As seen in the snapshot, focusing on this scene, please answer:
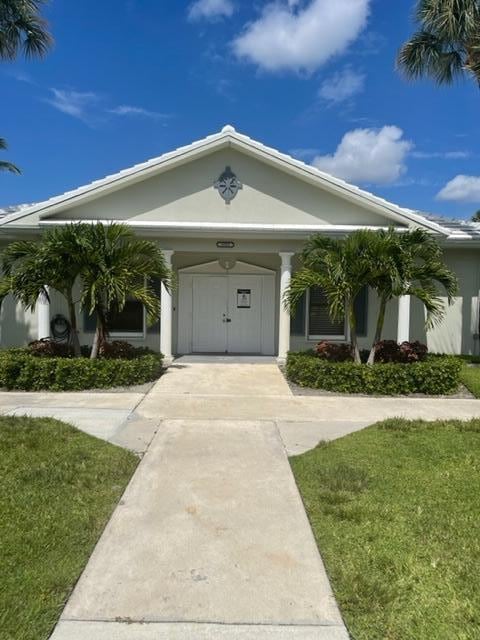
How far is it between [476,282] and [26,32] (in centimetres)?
1563

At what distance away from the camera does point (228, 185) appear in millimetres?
12172

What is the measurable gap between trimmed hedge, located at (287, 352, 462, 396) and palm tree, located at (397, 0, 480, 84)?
29.3 ft

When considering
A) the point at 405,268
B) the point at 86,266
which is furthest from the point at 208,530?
the point at 405,268

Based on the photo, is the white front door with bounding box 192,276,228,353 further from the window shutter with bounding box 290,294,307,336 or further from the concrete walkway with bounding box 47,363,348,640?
the concrete walkway with bounding box 47,363,348,640

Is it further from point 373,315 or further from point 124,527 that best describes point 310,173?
point 124,527

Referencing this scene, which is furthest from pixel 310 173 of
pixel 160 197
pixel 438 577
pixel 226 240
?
pixel 438 577

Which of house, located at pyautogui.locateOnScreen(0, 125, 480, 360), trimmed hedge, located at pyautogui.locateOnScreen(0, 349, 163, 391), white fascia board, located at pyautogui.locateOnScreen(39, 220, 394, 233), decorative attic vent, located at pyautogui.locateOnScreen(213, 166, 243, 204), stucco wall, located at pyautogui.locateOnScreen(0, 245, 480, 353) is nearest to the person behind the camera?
trimmed hedge, located at pyautogui.locateOnScreen(0, 349, 163, 391)

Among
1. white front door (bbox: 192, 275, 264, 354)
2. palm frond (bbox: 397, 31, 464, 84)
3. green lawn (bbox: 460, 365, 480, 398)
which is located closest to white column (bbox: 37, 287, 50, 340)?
white front door (bbox: 192, 275, 264, 354)

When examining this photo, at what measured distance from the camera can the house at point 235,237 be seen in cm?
1173

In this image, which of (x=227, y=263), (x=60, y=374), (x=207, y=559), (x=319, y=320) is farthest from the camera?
(x=227, y=263)

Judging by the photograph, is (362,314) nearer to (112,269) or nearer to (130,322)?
(130,322)

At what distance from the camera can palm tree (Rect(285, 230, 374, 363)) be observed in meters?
9.03

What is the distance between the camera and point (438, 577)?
305cm

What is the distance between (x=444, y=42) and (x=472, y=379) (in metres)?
10.0
